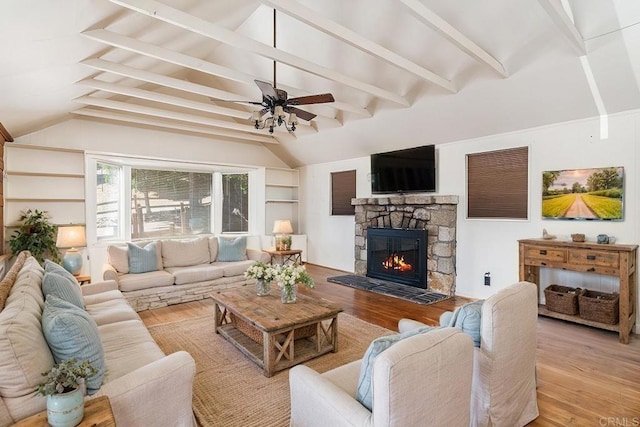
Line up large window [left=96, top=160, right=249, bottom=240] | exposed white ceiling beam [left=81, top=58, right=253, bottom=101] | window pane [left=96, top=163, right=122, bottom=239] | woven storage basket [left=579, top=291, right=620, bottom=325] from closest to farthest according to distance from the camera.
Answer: exposed white ceiling beam [left=81, top=58, right=253, bottom=101] → woven storage basket [left=579, top=291, right=620, bottom=325] → window pane [left=96, top=163, right=122, bottom=239] → large window [left=96, top=160, right=249, bottom=240]

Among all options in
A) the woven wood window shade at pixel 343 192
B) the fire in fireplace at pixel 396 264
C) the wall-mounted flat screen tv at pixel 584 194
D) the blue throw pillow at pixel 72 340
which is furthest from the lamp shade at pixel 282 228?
the blue throw pillow at pixel 72 340

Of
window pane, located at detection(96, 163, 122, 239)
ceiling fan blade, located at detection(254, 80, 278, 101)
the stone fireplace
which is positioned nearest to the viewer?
ceiling fan blade, located at detection(254, 80, 278, 101)

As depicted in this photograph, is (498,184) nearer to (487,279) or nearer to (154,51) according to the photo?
(487,279)

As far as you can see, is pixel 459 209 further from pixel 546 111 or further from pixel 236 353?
pixel 236 353

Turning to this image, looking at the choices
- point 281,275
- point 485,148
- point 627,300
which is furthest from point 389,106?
point 627,300

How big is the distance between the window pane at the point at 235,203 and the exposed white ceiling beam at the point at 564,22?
585 centimetres

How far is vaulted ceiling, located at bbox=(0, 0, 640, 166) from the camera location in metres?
2.48

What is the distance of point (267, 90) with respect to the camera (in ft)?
9.33

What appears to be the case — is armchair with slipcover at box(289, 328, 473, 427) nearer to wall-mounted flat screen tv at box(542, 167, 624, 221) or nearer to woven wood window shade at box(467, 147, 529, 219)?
wall-mounted flat screen tv at box(542, 167, 624, 221)

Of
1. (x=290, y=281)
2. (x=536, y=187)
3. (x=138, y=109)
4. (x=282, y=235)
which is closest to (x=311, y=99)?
(x=290, y=281)

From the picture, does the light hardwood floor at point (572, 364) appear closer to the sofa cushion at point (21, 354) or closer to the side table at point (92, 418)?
the side table at point (92, 418)

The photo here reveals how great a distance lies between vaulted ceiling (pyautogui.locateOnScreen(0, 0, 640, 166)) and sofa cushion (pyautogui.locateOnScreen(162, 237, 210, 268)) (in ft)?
6.49

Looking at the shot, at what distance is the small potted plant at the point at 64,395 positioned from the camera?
1.26 m

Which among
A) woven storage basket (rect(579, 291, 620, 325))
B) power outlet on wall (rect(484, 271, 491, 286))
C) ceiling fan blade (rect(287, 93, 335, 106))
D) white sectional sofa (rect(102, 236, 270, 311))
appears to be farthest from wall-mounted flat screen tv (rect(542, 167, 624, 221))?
white sectional sofa (rect(102, 236, 270, 311))
